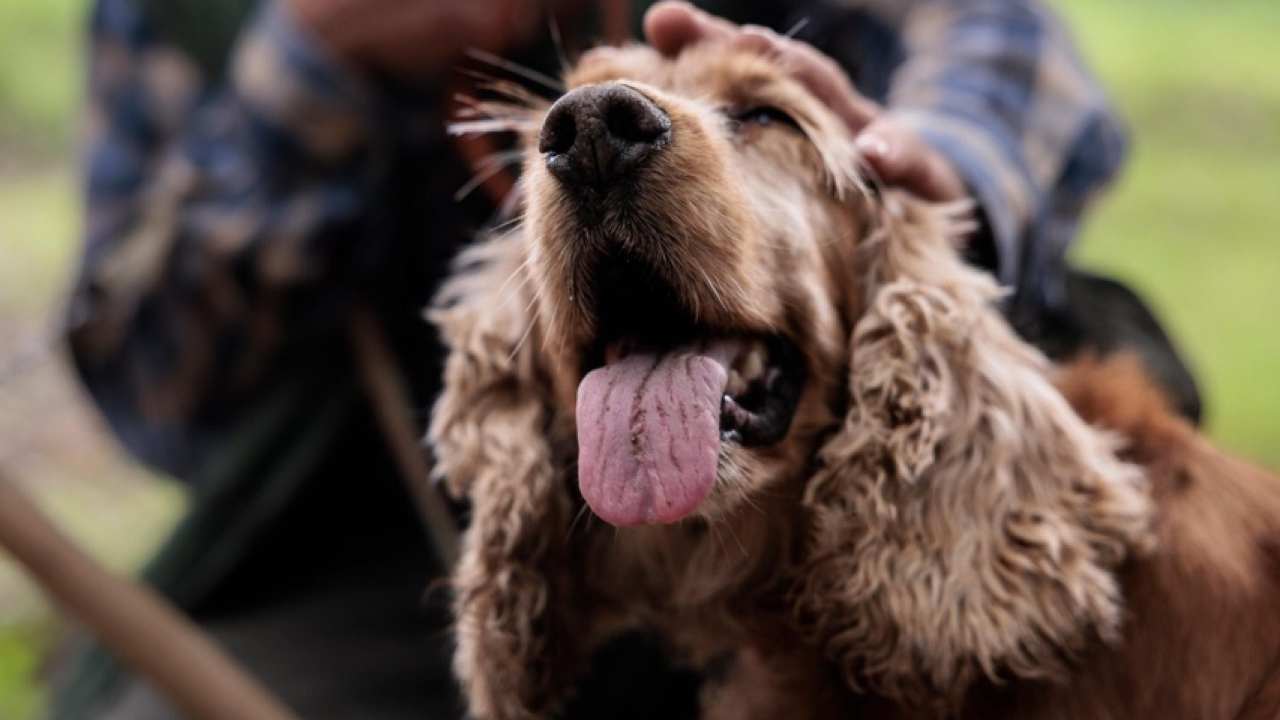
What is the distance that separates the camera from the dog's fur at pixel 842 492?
5.05 feet

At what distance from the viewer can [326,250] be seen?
2412mm

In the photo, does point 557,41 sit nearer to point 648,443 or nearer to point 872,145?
point 872,145

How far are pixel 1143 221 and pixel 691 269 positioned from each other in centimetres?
456

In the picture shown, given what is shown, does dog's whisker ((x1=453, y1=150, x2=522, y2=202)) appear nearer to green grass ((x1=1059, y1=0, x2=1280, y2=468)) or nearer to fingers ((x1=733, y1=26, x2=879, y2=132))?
fingers ((x1=733, y1=26, x2=879, y2=132))

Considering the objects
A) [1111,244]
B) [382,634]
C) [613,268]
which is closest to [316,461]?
[382,634]

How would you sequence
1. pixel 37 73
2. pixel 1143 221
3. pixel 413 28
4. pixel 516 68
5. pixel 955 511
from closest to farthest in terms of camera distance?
pixel 955 511 → pixel 516 68 → pixel 413 28 → pixel 1143 221 → pixel 37 73

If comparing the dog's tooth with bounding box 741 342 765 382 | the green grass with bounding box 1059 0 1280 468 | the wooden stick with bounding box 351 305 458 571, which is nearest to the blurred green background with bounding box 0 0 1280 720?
the green grass with bounding box 1059 0 1280 468

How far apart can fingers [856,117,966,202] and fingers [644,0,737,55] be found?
20 centimetres

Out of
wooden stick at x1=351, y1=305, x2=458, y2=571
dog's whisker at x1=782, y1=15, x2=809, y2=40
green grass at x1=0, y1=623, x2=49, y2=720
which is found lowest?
green grass at x1=0, y1=623, x2=49, y2=720

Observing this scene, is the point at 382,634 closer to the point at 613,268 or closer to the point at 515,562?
the point at 515,562

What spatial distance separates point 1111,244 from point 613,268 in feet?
14.3

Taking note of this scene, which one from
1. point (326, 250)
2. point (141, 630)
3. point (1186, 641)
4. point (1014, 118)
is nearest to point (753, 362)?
point (1186, 641)

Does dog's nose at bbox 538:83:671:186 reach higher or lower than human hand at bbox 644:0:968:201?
higher

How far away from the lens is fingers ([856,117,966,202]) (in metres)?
1.72
